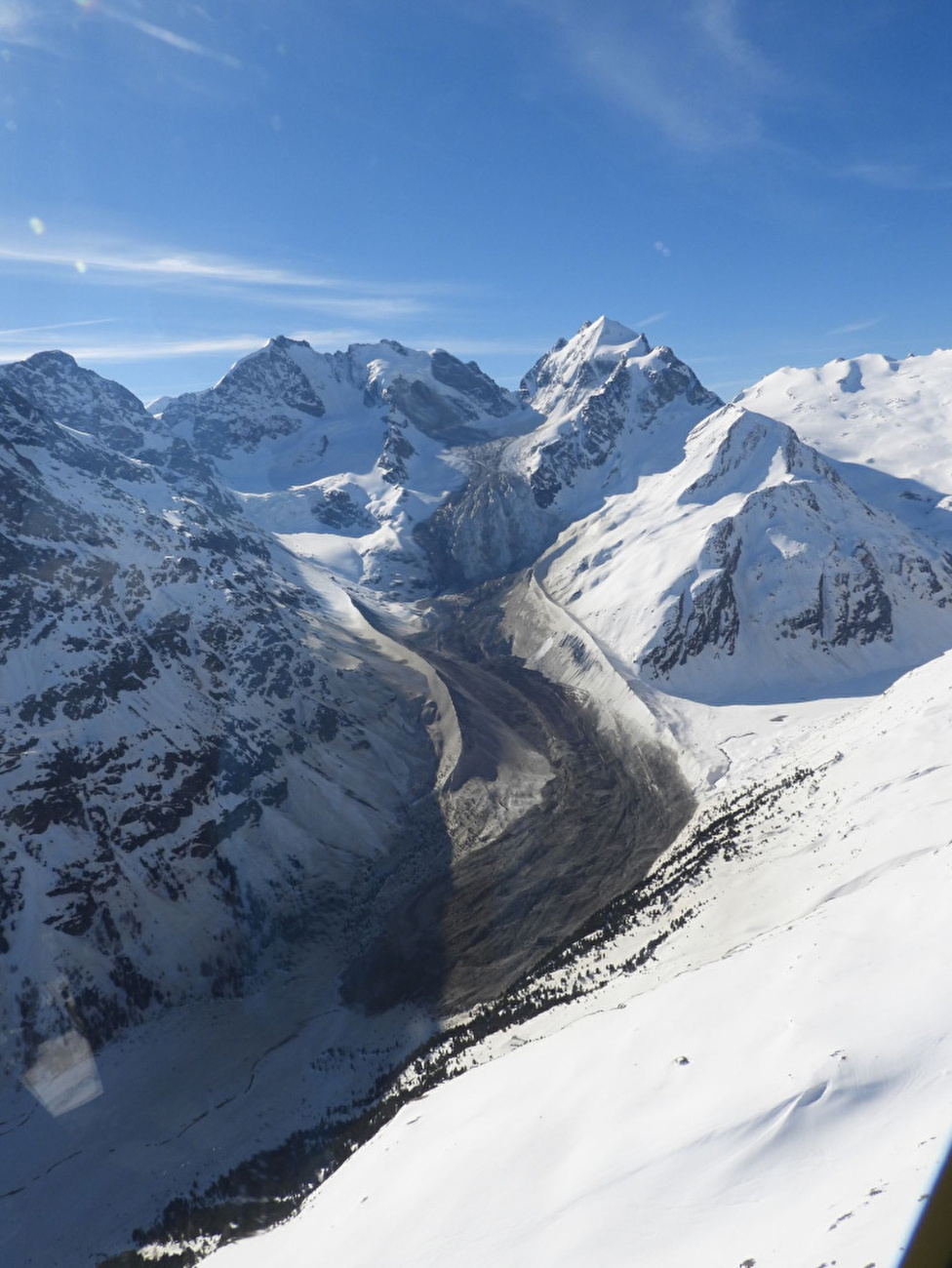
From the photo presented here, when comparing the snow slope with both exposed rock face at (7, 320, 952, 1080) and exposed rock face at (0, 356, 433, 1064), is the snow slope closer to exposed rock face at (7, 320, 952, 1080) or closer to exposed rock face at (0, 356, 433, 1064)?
exposed rock face at (7, 320, 952, 1080)

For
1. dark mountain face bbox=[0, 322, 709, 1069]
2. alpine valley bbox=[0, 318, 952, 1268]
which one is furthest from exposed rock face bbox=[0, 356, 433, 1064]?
alpine valley bbox=[0, 318, 952, 1268]

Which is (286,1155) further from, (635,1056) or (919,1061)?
(919,1061)

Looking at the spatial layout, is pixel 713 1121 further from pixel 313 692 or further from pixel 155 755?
pixel 313 692

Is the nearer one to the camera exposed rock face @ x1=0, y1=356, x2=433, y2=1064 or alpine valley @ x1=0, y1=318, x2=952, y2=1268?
alpine valley @ x1=0, y1=318, x2=952, y2=1268

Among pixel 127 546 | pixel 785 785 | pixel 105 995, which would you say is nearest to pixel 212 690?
pixel 127 546

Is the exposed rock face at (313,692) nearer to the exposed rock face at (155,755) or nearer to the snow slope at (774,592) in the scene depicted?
the exposed rock face at (155,755)

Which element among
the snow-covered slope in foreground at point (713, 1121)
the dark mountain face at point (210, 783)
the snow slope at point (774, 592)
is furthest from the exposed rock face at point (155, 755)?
the snow slope at point (774, 592)

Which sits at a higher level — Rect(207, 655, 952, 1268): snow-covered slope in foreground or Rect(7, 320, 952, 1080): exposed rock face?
Rect(7, 320, 952, 1080): exposed rock face
